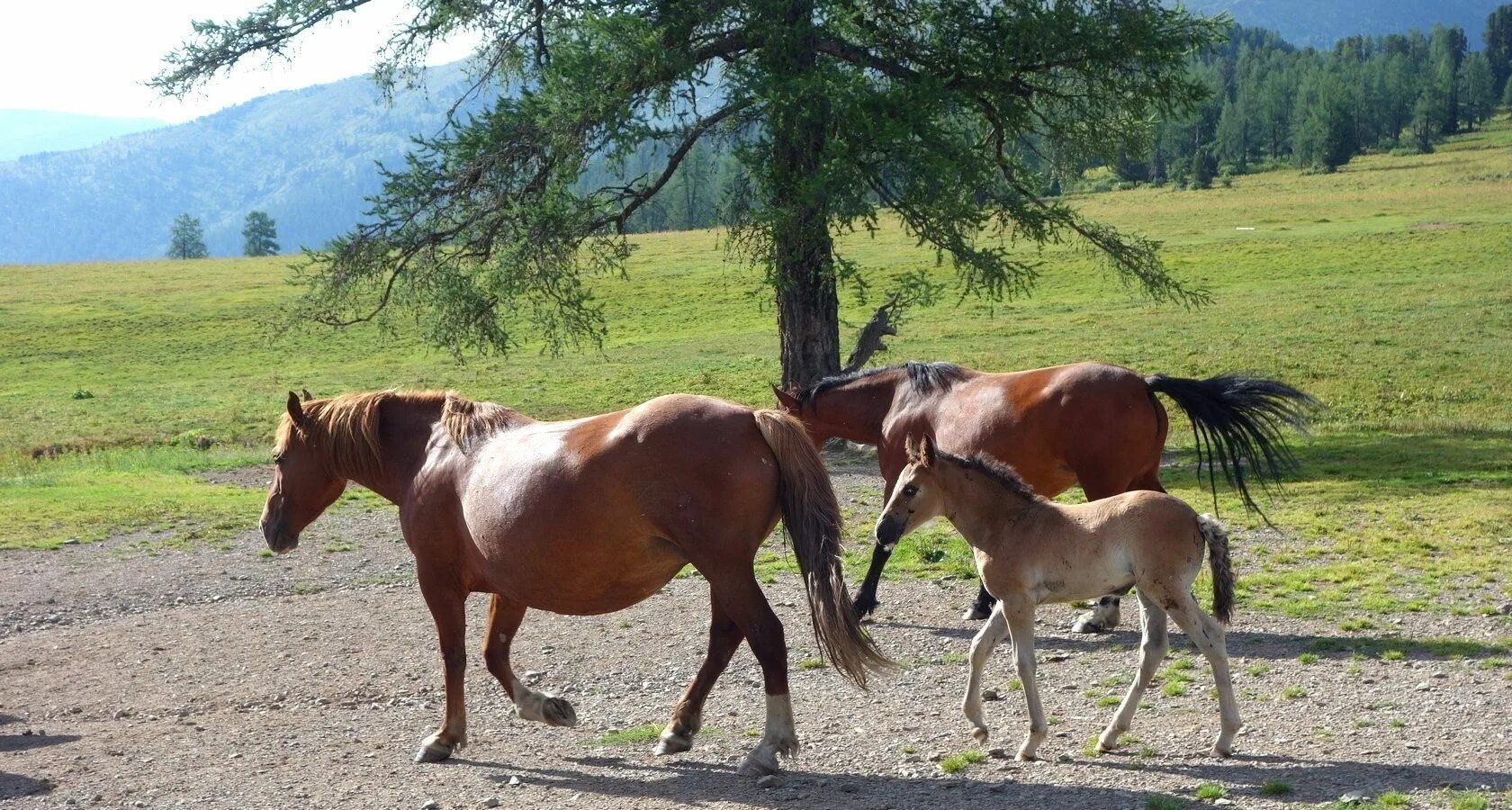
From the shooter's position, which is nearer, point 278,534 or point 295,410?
point 295,410

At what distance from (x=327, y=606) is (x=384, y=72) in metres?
12.6

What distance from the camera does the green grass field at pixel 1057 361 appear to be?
43.2 ft

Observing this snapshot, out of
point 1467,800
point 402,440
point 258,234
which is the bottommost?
point 1467,800

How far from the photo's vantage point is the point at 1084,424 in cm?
989

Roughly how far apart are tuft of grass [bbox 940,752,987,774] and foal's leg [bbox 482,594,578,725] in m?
2.23

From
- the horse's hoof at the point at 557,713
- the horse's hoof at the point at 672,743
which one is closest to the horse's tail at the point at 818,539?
the horse's hoof at the point at 672,743

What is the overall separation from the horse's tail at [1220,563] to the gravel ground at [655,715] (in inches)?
29.2

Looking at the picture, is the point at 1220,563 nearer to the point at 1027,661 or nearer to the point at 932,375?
the point at 1027,661

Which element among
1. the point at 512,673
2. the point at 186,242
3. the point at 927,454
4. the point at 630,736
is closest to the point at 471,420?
the point at 512,673

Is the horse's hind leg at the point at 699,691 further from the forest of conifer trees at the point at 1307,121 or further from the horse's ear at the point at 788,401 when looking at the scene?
the forest of conifer trees at the point at 1307,121

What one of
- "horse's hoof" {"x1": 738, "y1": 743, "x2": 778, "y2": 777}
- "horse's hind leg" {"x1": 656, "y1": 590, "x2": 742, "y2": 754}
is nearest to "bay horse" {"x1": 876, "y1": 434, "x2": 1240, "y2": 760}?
"horse's hind leg" {"x1": 656, "y1": 590, "x2": 742, "y2": 754}

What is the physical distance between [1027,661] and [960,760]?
61 centimetres

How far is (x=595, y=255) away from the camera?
19.2 m

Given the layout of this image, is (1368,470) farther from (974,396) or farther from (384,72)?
(384,72)
